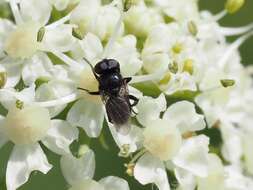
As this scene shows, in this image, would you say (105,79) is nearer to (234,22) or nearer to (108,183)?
(108,183)

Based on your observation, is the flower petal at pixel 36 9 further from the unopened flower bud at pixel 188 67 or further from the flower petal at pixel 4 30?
the unopened flower bud at pixel 188 67

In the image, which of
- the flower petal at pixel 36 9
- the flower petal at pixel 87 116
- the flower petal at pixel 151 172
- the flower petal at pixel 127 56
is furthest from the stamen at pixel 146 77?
the flower petal at pixel 36 9

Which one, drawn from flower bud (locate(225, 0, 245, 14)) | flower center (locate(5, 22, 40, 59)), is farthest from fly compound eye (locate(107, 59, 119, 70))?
flower bud (locate(225, 0, 245, 14))

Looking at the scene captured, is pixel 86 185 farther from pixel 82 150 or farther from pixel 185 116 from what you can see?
pixel 185 116

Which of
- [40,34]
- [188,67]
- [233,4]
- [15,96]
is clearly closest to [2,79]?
[15,96]

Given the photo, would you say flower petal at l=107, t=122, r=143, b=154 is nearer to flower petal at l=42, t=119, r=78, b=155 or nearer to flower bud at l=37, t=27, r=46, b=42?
flower petal at l=42, t=119, r=78, b=155
